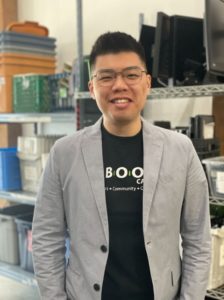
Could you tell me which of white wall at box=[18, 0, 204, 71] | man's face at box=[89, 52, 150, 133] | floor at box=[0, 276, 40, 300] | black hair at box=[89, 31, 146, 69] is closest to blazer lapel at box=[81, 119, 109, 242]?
man's face at box=[89, 52, 150, 133]

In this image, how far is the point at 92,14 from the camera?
3326 mm

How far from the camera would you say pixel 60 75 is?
293cm

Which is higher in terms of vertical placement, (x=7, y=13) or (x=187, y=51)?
(x=7, y=13)

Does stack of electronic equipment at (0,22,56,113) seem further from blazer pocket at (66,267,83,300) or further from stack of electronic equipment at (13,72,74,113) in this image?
blazer pocket at (66,267,83,300)

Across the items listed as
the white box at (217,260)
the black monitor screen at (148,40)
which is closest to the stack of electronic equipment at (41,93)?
the black monitor screen at (148,40)

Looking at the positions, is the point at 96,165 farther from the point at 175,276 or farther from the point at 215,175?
the point at 215,175

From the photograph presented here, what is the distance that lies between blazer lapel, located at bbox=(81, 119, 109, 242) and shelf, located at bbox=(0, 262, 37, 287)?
1.74 m

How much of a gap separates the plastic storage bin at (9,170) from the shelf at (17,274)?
1.98 ft

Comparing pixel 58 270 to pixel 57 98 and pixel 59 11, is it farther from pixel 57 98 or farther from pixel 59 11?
pixel 59 11

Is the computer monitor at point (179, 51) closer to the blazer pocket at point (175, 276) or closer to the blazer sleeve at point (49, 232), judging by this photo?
the blazer sleeve at point (49, 232)

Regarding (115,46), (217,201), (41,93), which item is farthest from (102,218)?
(41,93)

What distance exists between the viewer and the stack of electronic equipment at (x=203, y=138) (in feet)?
6.75

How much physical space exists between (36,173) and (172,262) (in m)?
1.77

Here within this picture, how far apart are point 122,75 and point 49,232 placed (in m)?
0.61
